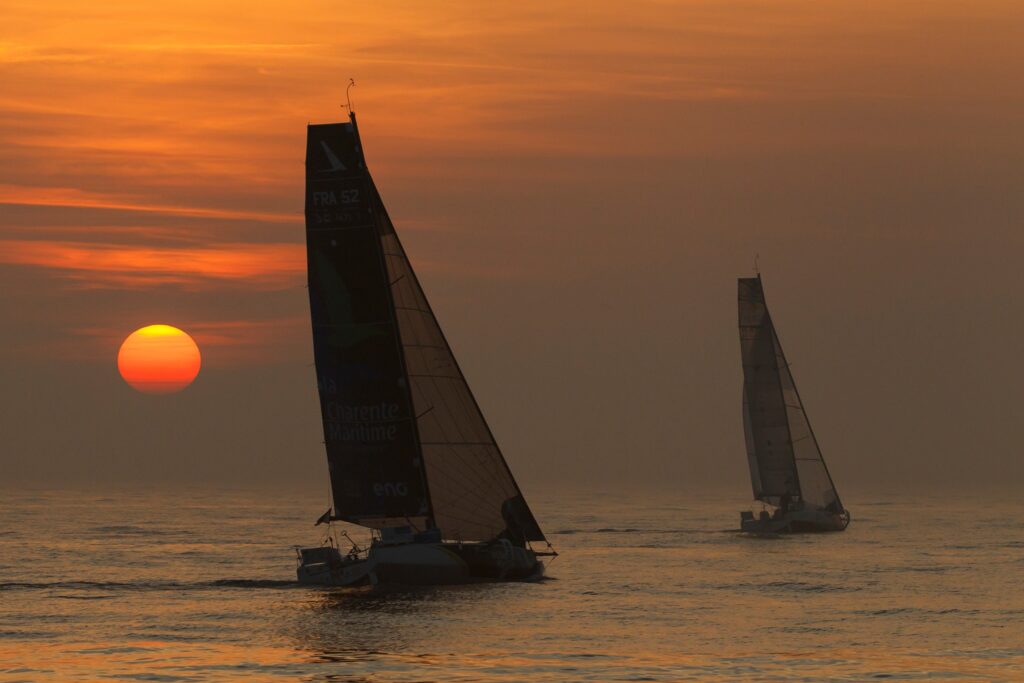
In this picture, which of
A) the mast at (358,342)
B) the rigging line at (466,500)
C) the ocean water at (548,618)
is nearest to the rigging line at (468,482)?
the rigging line at (466,500)

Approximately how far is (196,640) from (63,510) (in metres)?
148

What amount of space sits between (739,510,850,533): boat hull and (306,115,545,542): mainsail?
5172 cm

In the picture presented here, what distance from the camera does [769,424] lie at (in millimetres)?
120188

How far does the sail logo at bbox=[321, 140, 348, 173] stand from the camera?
68188 mm

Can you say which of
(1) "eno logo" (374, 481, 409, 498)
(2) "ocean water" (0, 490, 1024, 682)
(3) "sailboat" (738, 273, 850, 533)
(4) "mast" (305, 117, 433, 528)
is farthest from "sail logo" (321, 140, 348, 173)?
(3) "sailboat" (738, 273, 850, 533)

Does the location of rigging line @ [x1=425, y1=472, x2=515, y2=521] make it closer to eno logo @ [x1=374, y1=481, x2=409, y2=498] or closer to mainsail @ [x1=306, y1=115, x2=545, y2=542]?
mainsail @ [x1=306, y1=115, x2=545, y2=542]

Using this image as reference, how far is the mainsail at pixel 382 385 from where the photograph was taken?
68.7 m

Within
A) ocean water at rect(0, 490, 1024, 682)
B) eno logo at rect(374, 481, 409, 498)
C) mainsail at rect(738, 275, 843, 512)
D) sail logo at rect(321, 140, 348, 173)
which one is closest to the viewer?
ocean water at rect(0, 490, 1024, 682)

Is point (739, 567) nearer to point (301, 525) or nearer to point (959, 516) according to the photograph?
point (301, 525)

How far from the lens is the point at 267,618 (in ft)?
205

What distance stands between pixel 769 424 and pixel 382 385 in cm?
5573

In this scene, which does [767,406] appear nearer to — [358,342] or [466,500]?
[466,500]

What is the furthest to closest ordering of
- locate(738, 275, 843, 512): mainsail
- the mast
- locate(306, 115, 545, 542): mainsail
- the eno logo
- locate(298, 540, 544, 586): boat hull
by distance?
locate(738, 275, 843, 512): mainsail
the eno logo
locate(306, 115, 545, 542): mainsail
the mast
locate(298, 540, 544, 586): boat hull

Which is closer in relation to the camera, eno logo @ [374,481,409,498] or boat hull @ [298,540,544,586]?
boat hull @ [298,540,544,586]
